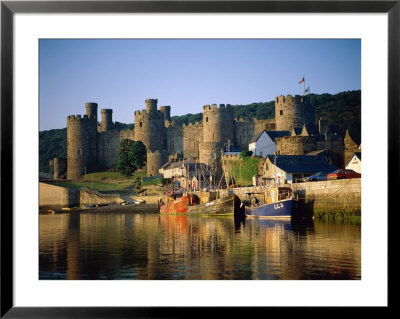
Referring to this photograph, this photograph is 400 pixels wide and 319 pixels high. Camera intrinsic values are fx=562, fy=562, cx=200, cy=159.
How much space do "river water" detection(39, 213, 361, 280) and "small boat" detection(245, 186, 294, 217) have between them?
2.62 metres

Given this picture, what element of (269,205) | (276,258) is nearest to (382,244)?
(276,258)

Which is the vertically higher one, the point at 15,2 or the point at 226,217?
the point at 15,2

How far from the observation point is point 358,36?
4977 millimetres

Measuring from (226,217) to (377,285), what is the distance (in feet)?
43.5

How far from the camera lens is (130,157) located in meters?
29.0

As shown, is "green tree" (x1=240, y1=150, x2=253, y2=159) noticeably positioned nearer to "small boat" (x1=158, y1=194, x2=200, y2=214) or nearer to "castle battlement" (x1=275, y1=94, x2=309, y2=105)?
"castle battlement" (x1=275, y1=94, x2=309, y2=105)

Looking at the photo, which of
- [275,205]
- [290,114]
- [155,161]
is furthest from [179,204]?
[155,161]

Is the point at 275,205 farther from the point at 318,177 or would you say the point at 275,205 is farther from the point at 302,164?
the point at 302,164

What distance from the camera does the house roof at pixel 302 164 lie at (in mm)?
16938

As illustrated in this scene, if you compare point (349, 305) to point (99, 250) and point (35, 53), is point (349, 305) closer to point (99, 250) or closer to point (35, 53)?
point (35, 53)

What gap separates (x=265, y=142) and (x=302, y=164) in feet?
21.4

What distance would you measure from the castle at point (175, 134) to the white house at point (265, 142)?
0.65 meters

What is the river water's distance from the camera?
243 inches

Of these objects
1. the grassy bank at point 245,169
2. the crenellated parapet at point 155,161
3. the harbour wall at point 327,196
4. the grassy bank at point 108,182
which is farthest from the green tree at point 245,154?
the harbour wall at point 327,196
